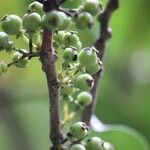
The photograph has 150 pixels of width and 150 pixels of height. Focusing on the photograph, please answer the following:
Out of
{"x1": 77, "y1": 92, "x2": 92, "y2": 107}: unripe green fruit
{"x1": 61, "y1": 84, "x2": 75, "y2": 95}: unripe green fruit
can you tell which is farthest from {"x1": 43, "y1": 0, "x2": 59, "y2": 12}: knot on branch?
{"x1": 77, "y1": 92, "x2": 92, "y2": 107}: unripe green fruit

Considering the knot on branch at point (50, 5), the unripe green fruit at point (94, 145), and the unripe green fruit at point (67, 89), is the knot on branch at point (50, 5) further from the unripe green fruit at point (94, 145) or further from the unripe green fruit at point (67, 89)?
the unripe green fruit at point (94, 145)

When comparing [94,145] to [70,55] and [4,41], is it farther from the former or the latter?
[4,41]

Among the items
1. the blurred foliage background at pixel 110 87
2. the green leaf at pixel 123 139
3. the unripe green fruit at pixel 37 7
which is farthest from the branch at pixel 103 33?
→ the blurred foliage background at pixel 110 87

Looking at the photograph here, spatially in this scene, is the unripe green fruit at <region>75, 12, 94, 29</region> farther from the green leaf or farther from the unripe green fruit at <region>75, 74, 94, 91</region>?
the green leaf

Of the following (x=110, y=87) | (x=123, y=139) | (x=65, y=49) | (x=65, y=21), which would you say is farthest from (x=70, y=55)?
(x=110, y=87)

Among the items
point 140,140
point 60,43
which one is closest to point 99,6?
point 60,43
